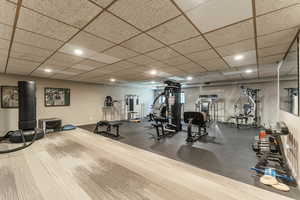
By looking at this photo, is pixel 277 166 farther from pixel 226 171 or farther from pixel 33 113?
pixel 33 113

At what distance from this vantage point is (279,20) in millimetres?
1585

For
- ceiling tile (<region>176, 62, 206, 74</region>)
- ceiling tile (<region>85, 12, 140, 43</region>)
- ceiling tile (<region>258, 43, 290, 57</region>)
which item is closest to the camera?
ceiling tile (<region>85, 12, 140, 43</region>)

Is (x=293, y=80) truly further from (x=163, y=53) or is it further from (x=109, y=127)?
(x=109, y=127)

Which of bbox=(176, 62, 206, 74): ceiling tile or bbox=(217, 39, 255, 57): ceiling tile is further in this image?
bbox=(176, 62, 206, 74): ceiling tile

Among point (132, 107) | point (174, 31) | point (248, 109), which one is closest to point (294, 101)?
point (174, 31)

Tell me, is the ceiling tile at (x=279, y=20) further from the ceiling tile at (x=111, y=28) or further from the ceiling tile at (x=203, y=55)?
the ceiling tile at (x=111, y=28)

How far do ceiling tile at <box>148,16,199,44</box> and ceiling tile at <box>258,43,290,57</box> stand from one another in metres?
1.74

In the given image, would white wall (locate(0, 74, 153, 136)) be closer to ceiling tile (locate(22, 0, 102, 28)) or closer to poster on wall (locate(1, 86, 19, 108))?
poster on wall (locate(1, 86, 19, 108))

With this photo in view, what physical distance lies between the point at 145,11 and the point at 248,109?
7.88 metres

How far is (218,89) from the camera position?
818 cm

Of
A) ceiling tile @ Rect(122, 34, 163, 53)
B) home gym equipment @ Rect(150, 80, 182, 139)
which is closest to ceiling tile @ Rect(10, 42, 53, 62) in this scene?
ceiling tile @ Rect(122, 34, 163, 53)

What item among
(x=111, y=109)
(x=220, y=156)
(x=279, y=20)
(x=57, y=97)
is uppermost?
(x=279, y=20)

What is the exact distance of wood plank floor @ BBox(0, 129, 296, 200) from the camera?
68.5 inches

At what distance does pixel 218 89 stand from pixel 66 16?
8665 millimetres
